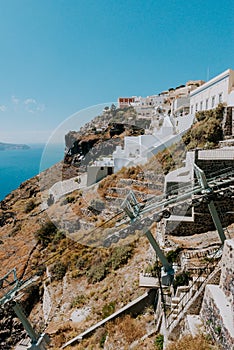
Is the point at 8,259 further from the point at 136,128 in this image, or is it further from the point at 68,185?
the point at 136,128

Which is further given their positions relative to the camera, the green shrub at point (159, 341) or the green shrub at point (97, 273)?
the green shrub at point (97, 273)

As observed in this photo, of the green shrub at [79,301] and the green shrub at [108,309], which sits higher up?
the green shrub at [108,309]

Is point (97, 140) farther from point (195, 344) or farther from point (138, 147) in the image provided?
point (195, 344)

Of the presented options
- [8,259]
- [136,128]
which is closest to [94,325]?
[8,259]

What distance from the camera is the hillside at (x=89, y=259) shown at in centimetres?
533

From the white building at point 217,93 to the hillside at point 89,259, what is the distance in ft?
3.50

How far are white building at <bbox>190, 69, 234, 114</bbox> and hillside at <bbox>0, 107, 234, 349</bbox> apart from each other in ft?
3.50

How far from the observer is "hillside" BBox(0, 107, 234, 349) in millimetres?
5331

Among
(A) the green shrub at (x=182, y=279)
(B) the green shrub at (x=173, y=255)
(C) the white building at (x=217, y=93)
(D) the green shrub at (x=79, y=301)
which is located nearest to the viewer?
(A) the green shrub at (x=182, y=279)

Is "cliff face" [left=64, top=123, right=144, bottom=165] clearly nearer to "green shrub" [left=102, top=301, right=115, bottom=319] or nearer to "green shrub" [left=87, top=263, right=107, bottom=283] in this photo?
"green shrub" [left=87, top=263, right=107, bottom=283]

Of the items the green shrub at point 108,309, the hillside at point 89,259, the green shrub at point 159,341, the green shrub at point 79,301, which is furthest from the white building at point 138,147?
the green shrub at point 159,341

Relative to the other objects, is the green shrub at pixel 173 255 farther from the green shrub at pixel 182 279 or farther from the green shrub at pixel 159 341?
the green shrub at pixel 159 341

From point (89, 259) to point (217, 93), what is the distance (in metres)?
11.0

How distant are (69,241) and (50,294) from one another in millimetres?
3031
